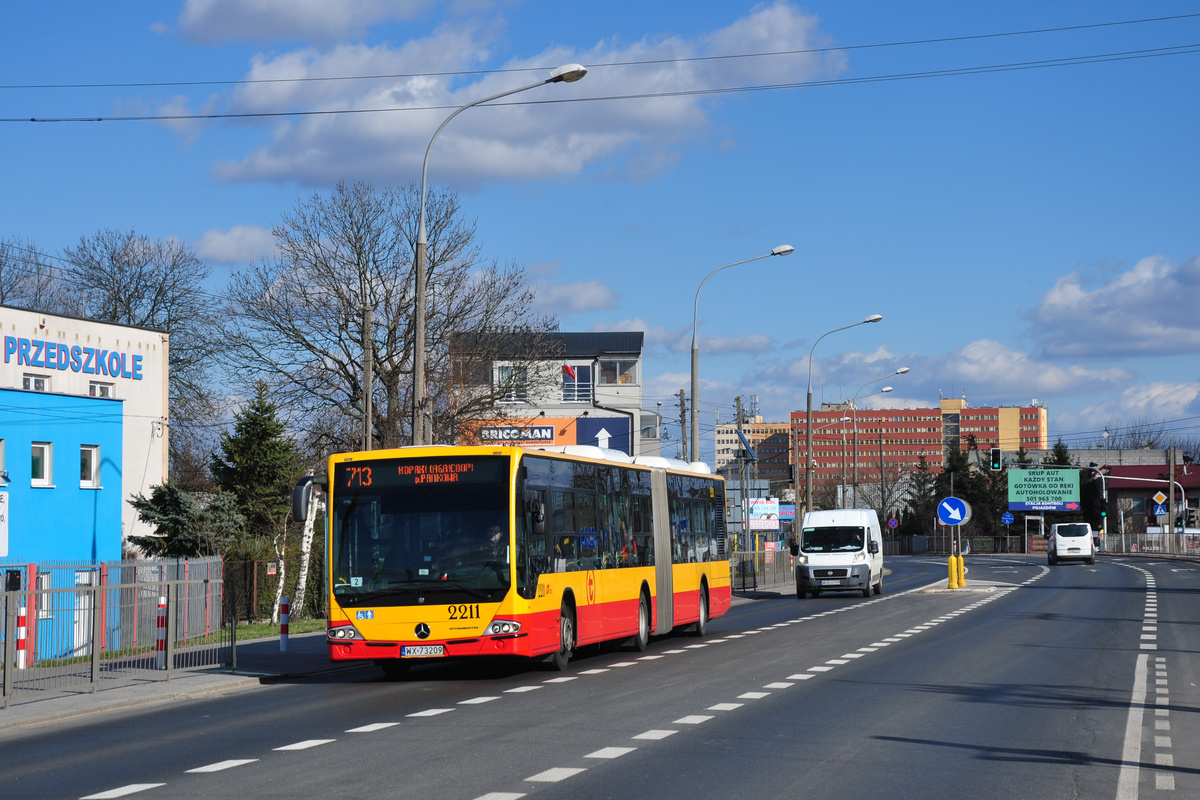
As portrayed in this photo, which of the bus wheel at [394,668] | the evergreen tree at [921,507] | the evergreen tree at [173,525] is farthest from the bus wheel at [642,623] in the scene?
the evergreen tree at [921,507]

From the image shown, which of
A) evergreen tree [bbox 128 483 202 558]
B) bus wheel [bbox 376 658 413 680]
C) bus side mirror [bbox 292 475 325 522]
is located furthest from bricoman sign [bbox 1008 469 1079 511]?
bus side mirror [bbox 292 475 325 522]

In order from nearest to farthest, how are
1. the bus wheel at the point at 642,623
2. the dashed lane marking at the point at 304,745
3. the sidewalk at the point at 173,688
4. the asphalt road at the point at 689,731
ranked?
the asphalt road at the point at 689,731 → the dashed lane marking at the point at 304,745 → the sidewalk at the point at 173,688 → the bus wheel at the point at 642,623

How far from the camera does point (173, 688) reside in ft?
55.0

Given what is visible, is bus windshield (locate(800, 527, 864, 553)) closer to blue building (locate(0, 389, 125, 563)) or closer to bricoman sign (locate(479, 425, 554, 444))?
bricoman sign (locate(479, 425, 554, 444))

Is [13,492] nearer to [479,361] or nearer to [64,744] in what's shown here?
[479,361]

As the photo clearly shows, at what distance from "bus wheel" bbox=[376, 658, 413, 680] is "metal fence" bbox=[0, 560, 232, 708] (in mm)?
2733

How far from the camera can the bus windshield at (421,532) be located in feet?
56.2

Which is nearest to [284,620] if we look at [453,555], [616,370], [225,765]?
[453,555]

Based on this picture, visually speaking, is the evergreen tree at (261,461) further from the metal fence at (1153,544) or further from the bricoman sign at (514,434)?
the metal fence at (1153,544)

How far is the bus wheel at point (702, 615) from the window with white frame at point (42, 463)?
18.7m

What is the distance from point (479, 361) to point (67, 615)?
3470 cm

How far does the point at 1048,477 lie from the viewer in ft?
358

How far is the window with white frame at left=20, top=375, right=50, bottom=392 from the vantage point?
3988cm

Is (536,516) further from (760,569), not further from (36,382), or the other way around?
(760,569)
